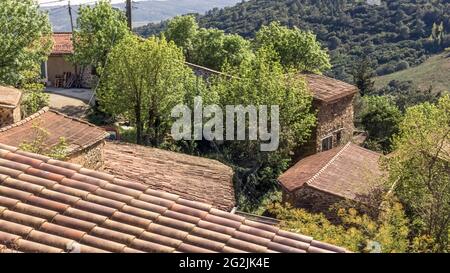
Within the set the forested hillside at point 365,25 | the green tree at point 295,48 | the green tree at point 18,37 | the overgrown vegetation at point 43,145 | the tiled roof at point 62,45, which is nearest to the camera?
the overgrown vegetation at point 43,145

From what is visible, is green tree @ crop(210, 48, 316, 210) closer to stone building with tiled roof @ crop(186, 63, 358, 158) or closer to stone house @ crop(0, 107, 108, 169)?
stone building with tiled roof @ crop(186, 63, 358, 158)

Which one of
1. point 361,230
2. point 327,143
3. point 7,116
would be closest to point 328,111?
point 327,143

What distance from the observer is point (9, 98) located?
1485cm

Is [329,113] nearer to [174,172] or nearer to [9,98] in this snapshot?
[174,172]

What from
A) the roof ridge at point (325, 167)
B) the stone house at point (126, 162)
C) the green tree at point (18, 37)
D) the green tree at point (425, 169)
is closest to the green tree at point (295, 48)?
the roof ridge at point (325, 167)

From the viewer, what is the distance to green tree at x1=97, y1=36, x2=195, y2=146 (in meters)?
21.6

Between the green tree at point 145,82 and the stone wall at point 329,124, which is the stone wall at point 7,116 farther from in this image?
the stone wall at point 329,124

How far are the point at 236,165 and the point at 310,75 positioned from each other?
8.05 metres

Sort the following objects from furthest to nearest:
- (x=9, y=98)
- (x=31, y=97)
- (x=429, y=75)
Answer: (x=429, y=75) < (x=31, y=97) < (x=9, y=98)

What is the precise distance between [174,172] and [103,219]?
1051cm

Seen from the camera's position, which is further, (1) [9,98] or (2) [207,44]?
(2) [207,44]

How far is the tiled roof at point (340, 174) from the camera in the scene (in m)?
18.9

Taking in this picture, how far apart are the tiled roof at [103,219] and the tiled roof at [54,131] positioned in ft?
23.0

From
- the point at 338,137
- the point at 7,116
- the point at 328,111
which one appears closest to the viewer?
the point at 7,116
